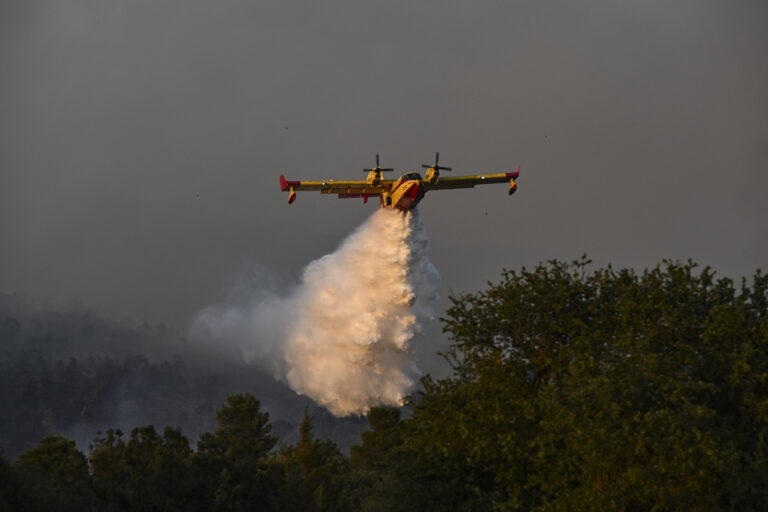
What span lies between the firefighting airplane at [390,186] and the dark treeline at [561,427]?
92.3 ft

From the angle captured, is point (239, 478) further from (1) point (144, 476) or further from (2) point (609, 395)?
(2) point (609, 395)

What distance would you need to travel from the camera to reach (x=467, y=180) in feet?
211

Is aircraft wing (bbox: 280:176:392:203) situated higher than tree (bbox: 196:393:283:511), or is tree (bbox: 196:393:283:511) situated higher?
aircraft wing (bbox: 280:176:392:203)

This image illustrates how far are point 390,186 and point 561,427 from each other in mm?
38124

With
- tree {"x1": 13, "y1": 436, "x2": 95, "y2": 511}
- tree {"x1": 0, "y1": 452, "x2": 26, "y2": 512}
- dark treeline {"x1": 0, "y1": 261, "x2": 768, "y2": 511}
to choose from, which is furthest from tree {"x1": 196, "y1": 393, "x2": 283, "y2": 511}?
tree {"x1": 0, "y1": 452, "x2": 26, "y2": 512}

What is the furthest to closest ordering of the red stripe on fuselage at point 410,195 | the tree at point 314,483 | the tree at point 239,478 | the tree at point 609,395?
1. the red stripe on fuselage at point 410,195
2. the tree at point 314,483
3. the tree at point 239,478
4. the tree at point 609,395

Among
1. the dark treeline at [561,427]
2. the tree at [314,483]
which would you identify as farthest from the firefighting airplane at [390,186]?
the dark treeline at [561,427]

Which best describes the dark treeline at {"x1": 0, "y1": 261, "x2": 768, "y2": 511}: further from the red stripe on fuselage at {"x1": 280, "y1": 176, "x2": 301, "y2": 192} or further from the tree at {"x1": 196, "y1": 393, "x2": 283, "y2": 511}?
the red stripe on fuselage at {"x1": 280, "y1": 176, "x2": 301, "y2": 192}

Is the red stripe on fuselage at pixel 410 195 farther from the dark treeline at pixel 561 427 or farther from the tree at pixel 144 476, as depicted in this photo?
the tree at pixel 144 476

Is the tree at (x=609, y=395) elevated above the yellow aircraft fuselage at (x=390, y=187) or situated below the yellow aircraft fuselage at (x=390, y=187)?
below

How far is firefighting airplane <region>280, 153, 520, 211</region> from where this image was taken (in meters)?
58.8

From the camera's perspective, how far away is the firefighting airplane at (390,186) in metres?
58.8

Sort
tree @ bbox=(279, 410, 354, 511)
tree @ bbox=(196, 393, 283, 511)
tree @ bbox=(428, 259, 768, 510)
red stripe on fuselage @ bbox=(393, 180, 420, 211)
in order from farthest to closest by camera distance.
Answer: red stripe on fuselage @ bbox=(393, 180, 420, 211) < tree @ bbox=(279, 410, 354, 511) < tree @ bbox=(196, 393, 283, 511) < tree @ bbox=(428, 259, 768, 510)

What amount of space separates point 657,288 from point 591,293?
2471 mm
